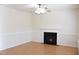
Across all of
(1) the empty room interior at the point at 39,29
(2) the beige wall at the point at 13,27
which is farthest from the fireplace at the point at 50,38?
(2) the beige wall at the point at 13,27

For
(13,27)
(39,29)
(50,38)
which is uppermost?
(13,27)

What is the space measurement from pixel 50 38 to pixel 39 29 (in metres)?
0.97

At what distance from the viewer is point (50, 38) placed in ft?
23.6

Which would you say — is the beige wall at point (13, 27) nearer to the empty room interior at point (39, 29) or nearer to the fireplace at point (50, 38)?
the empty room interior at point (39, 29)

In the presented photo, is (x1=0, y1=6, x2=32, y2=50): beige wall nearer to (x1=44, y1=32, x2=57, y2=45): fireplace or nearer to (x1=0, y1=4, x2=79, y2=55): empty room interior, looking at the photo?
(x1=0, y1=4, x2=79, y2=55): empty room interior

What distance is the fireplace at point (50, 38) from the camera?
273 inches

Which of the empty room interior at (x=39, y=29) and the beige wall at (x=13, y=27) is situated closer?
the beige wall at (x=13, y=27)

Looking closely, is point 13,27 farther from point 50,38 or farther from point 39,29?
point 50,38

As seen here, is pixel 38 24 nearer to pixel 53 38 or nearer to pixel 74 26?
pixel 53 38

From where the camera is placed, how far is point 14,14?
6.11m

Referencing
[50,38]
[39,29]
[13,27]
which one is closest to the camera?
[13,27]

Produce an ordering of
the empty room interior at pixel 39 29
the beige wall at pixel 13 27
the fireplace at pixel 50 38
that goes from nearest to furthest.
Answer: the beige wall at pixel 13 27
the empty room interior at pixel 39 29
the fireplace at pixel 50 38

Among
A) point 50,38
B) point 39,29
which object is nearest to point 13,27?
point 39,29
